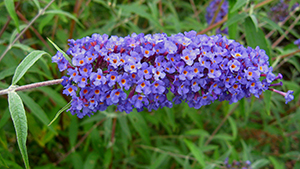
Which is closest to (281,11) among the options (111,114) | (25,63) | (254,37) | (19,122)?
(254,37)

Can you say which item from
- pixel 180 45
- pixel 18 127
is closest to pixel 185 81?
pixel 180 45

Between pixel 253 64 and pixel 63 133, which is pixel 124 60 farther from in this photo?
pixel 63 133

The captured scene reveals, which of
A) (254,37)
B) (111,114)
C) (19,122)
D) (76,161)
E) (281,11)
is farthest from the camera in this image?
(281,11)

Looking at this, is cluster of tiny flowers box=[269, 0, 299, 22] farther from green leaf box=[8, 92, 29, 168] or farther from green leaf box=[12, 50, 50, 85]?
green leaf box=[8, 92, 29, 168]

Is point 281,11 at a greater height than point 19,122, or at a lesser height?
greater

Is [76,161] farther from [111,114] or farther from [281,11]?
[281,11]

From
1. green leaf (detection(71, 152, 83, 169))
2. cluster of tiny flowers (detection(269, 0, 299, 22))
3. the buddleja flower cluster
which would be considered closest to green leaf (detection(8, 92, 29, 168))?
the buddleja flower cluster

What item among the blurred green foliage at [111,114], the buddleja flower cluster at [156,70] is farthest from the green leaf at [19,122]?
the blurred green foliage at [111,114]

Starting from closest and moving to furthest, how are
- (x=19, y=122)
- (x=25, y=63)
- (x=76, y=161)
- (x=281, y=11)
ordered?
(x=19, y=122)
(x=25, y=63)
(x=76, y=161)
(x=281, y=11)
